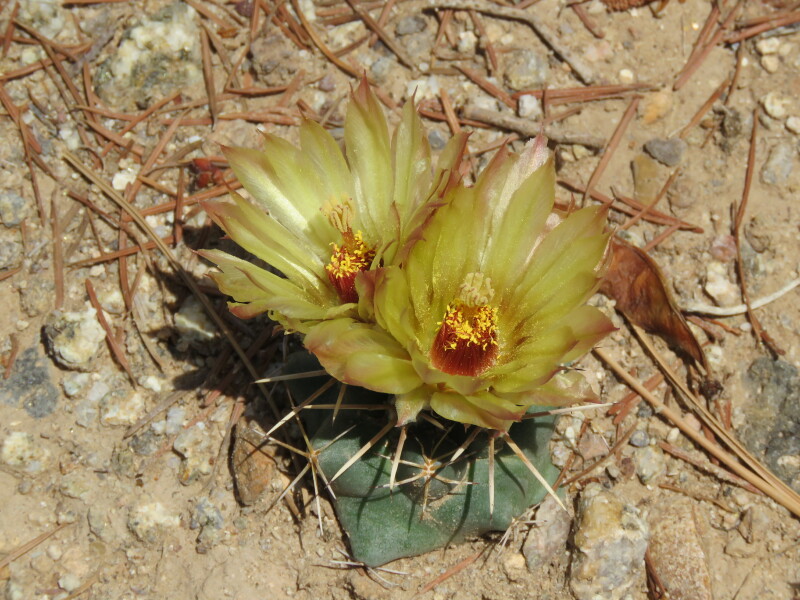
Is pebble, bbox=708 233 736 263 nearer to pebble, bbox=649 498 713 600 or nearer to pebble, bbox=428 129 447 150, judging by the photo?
pebble, bbox=649 498 713 600

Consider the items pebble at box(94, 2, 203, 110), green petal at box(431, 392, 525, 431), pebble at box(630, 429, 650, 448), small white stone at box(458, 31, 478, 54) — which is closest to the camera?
green petal at box(431, 392, 525, 431)

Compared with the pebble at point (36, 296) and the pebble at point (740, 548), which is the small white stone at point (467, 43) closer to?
the pebble at point (36, 296)

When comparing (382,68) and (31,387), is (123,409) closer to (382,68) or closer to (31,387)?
(31,387)

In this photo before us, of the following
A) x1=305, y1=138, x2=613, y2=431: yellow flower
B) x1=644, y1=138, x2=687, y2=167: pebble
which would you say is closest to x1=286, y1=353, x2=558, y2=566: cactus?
x1=305, y1=138, x2=613, y2=431: yellow flower

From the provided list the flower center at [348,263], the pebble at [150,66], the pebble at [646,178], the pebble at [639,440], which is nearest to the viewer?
the flower center at [348,263]

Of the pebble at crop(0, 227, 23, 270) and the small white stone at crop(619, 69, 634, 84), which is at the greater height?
the pebble at crop(0, 227, 23, 270)

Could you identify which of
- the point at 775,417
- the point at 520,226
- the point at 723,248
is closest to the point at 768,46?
the point at 723,248

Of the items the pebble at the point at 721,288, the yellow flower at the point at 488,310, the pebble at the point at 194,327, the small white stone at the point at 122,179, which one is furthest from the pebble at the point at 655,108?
the small white stone at the point at 122,179
